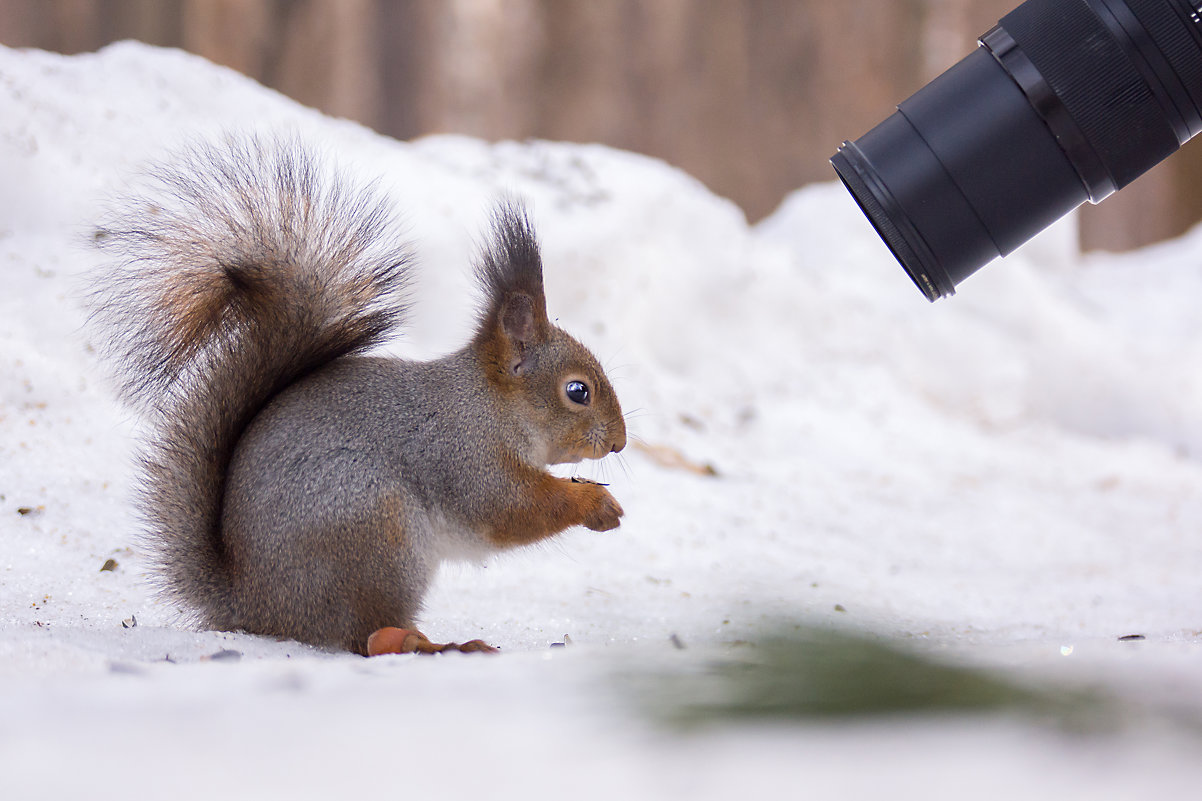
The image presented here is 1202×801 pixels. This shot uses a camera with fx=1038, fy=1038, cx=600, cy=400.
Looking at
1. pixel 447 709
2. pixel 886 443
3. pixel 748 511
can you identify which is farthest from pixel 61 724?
pixel 886 443

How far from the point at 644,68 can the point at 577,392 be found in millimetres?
2447

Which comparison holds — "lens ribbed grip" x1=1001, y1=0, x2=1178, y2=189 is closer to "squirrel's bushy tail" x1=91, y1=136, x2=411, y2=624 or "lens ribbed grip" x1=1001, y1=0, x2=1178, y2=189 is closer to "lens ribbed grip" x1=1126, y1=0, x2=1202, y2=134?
"lens ribbed grip" x1=1126, y1=0, x2=1202, y2=134

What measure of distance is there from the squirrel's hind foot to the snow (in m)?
0.03

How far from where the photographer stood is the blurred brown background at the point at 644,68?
290 cm

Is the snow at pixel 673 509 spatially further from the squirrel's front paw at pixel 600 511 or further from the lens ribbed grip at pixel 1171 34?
the lens ribbed grip at pixel 1171 34

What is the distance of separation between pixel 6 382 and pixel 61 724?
972mm

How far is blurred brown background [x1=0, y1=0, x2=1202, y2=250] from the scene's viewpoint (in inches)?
114

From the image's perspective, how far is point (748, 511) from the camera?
1.60m

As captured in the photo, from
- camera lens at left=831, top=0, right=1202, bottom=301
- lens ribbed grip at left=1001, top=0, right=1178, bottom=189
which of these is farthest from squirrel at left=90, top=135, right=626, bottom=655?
lens ribbed grip at left=1001, top=0, right=1178, bottom=189

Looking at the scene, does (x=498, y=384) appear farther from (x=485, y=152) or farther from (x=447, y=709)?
(x=485, y=152)

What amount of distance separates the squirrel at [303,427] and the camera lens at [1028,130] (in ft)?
1.16

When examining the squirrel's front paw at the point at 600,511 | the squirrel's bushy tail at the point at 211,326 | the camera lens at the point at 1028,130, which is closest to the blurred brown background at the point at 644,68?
the squirrel's bushy tail at the point at 211,326

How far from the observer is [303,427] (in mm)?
912

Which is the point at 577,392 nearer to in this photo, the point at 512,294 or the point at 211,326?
the point at 512,294
